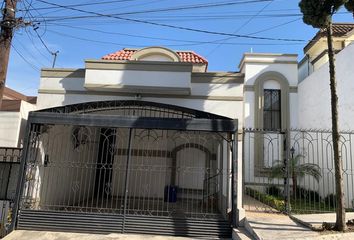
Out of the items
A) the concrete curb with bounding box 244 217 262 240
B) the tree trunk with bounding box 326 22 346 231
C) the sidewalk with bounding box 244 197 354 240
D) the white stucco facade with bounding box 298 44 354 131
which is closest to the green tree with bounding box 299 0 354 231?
the tree trunk with bounding box 326 22 346 231

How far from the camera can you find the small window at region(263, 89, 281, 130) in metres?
15.0

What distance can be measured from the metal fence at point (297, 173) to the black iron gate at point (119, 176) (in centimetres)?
124

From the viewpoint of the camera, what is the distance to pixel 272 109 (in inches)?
596

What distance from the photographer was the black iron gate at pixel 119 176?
807cm

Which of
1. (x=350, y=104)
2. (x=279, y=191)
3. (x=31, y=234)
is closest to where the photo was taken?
(x=31, y=234)

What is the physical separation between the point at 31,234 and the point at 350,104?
10.1 metres

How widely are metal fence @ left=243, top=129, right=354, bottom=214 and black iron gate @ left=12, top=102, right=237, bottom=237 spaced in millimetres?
1237

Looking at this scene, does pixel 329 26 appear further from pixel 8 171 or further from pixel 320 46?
pixel 320 46

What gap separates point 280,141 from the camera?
47.9 ft

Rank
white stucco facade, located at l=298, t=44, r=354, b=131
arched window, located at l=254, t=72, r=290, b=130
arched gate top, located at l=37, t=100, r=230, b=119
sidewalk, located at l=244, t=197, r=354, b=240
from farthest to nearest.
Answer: arched window, located at l=254, t=72, r=290, b=130 → white stucco facade, located at l=298, t=44, r=354, b=131 → arched gate top, located at l=37, t=100, r=230, b=119 → sidewalk, located at l=244, t=197, r=354, b=240

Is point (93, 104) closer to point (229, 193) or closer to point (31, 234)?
point (31, 234)

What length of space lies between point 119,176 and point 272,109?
296 inches

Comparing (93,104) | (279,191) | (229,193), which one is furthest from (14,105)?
(279,191)

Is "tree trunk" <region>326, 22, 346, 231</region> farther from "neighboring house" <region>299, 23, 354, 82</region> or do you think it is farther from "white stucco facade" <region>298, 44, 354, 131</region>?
"neighboring house" <region>299, 23, 354, 82</region>
